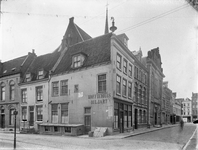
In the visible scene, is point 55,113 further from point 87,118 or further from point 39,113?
point 87,118

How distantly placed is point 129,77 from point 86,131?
27.3 ft

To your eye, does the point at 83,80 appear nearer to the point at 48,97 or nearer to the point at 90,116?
the point at 90,116

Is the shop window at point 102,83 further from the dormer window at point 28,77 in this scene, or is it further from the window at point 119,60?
the dormer window at point 28,77

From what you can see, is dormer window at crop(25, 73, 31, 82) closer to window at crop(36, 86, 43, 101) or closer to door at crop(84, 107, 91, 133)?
window at crop(36, 86, 43, 101)

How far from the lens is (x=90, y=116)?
2019 centimetres

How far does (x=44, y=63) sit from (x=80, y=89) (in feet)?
30.6

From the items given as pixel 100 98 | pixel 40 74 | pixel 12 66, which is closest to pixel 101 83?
pixel 100 98


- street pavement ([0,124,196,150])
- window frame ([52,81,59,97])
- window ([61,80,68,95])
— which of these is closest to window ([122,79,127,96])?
window ([61,80,68,95])

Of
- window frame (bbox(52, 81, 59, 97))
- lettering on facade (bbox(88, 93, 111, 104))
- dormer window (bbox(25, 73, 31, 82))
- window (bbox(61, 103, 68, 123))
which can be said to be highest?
dormer window (bbox(25, 73, 31, 82))

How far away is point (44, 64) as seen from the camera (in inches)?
1085

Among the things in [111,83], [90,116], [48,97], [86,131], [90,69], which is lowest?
[86,131]

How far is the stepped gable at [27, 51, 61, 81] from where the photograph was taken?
26.0 m

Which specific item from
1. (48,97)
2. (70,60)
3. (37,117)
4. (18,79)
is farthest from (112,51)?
(18,79)

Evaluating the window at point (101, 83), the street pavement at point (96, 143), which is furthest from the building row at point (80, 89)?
the street pavement at point (96, 143)
